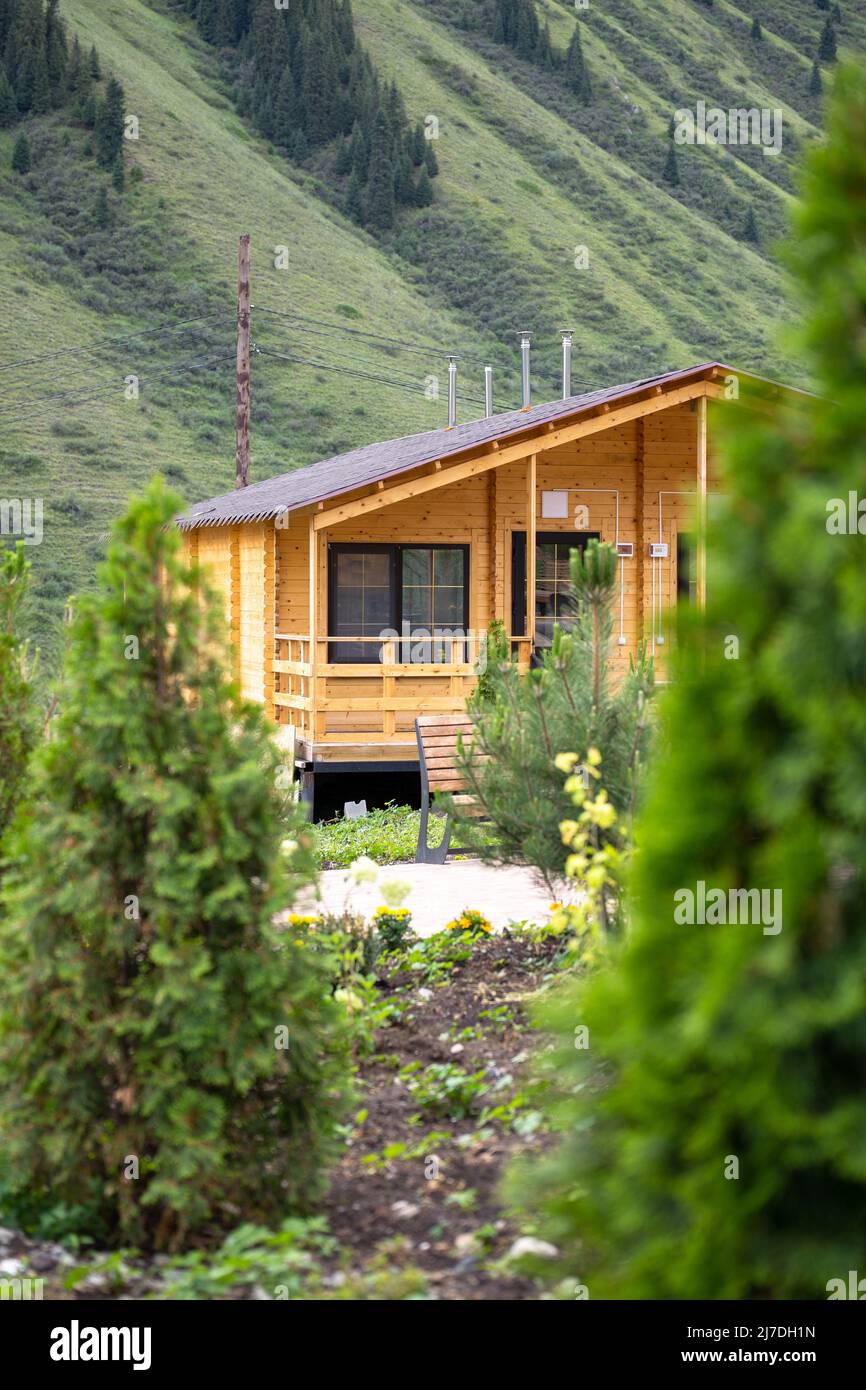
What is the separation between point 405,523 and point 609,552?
1184 cm

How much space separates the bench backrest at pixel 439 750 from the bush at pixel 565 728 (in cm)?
389

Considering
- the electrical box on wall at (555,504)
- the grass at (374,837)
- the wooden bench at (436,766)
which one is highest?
the electrical box on wall at (555,504)

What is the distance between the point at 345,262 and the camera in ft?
205

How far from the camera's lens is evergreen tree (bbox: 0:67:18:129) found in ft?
191

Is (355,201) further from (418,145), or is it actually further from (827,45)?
(827,45)

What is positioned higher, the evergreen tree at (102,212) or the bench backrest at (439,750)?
the evergreen tree at (102,212)

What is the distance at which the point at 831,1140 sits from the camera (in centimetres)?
201

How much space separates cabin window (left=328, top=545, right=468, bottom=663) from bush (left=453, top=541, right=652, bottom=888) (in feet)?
36.1

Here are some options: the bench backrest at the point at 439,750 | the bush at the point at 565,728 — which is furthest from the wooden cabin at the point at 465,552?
the bush at the point at 565,728

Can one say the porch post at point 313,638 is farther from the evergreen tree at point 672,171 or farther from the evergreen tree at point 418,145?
the evergreen tree at point 672,171

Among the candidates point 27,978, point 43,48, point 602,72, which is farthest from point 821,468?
point 602,72

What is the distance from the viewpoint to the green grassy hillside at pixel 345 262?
45.1m

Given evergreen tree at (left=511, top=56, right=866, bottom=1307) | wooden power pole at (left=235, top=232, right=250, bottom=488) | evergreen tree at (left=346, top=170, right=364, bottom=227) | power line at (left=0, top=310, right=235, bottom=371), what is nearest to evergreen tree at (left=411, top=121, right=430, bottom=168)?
evergreen tree at (left=346, top=170, right=364, bottom=227)
